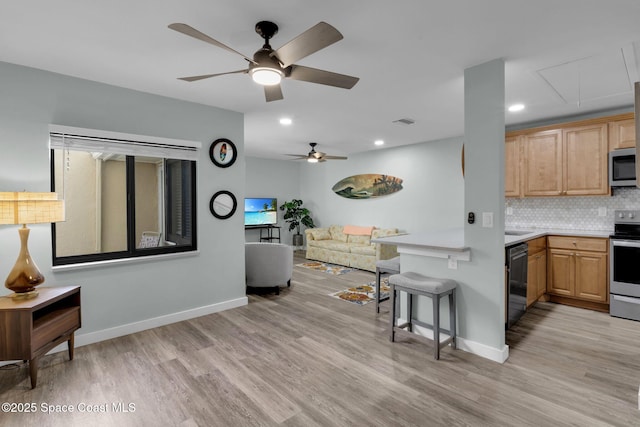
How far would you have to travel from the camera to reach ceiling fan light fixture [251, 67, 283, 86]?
2059 mm

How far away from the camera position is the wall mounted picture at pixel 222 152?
3768 millimetres

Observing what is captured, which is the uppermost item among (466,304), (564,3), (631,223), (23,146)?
(564,3)

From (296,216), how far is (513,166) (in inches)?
209

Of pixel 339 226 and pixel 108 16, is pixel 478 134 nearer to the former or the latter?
pixel 108 16

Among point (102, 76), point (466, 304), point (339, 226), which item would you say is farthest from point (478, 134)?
point (339, 226)

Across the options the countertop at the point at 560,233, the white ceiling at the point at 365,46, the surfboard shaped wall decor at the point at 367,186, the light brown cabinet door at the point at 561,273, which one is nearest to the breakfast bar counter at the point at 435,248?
the countertop at the point at 560,233

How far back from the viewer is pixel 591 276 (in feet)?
12.4

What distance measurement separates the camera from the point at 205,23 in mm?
2092

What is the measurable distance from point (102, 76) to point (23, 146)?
0.89 meters

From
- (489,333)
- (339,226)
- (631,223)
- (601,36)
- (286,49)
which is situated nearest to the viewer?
(286,49)

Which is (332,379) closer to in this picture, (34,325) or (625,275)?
(34,325)

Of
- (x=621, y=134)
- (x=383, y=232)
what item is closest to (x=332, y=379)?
(x=621, y=134)

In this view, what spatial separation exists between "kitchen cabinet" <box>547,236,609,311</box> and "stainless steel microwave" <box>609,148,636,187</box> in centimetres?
70

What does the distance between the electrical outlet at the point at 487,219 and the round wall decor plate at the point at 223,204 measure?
2.80 metres
